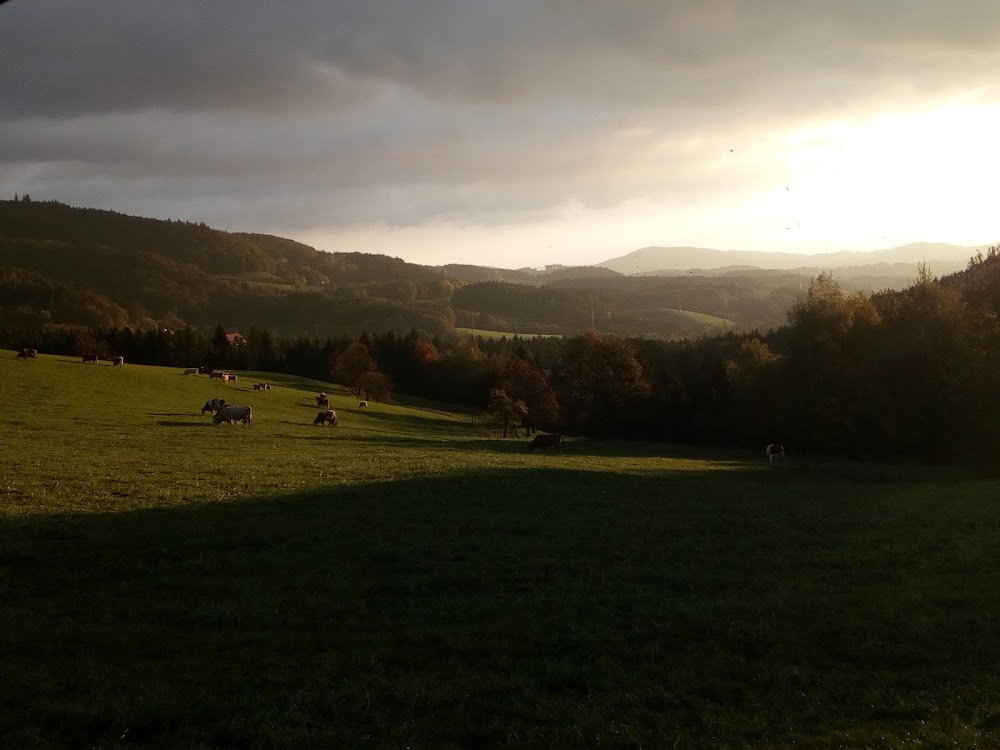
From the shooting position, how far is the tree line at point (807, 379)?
4975 cm

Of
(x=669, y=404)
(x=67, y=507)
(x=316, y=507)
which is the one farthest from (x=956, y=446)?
(x=67, y=507)

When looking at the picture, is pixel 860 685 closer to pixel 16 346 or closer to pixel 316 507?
pixel 316 507

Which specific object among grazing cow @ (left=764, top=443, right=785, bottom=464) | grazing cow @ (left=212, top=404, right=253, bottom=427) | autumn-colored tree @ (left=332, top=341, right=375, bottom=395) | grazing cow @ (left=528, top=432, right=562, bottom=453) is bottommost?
grazing cow @ (left=764, top=443, right=785, bottom=464)

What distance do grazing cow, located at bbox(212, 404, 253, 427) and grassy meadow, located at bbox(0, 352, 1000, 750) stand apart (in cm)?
1728

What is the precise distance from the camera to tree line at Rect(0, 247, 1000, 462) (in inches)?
1959

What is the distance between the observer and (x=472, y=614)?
1208 cm

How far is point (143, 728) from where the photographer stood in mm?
7215

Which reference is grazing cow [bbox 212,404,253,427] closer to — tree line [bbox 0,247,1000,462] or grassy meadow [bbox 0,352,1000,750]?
grassy meadow [bbox 0,352,1000,750]

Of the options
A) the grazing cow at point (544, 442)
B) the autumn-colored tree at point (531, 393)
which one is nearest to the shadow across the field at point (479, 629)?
the grazing cow at point (544, 442)

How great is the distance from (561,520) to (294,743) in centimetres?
1499

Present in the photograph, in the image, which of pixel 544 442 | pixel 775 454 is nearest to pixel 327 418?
pixel 544 442

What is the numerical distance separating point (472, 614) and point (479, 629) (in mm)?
881

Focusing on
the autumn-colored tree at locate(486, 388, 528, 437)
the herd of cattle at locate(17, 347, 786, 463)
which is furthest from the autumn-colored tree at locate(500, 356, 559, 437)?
the herd of cattle at locate(17, 347, 786, 463)

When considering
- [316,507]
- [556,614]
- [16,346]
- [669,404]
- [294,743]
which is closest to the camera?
[294,743]
